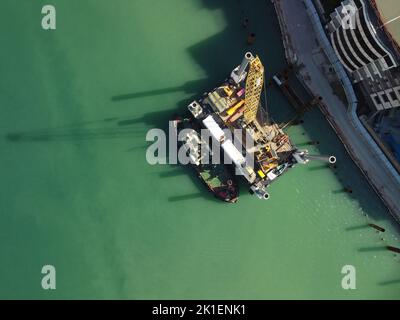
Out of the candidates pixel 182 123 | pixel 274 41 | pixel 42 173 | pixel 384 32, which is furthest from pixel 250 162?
pixel 42 173

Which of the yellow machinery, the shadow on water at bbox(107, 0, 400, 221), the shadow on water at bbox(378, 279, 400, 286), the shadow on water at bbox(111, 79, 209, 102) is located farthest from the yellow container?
the shadow on water at bbox(378, 279, 400, 286)

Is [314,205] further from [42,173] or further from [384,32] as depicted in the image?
[42,173]

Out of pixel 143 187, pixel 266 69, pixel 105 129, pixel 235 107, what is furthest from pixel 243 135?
pixel 105 129

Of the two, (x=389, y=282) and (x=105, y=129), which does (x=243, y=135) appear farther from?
(x=389, y=282)

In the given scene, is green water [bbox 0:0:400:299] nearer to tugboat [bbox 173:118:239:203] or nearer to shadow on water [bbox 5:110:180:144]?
shadow on water [bbox 5:110:180:144]

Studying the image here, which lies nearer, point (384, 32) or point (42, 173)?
point (384, 32)

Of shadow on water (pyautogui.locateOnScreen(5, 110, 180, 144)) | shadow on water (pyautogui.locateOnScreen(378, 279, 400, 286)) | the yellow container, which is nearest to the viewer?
the yellow container

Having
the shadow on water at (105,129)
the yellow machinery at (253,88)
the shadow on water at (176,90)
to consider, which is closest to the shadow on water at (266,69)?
the shadow on water at (176,90)
